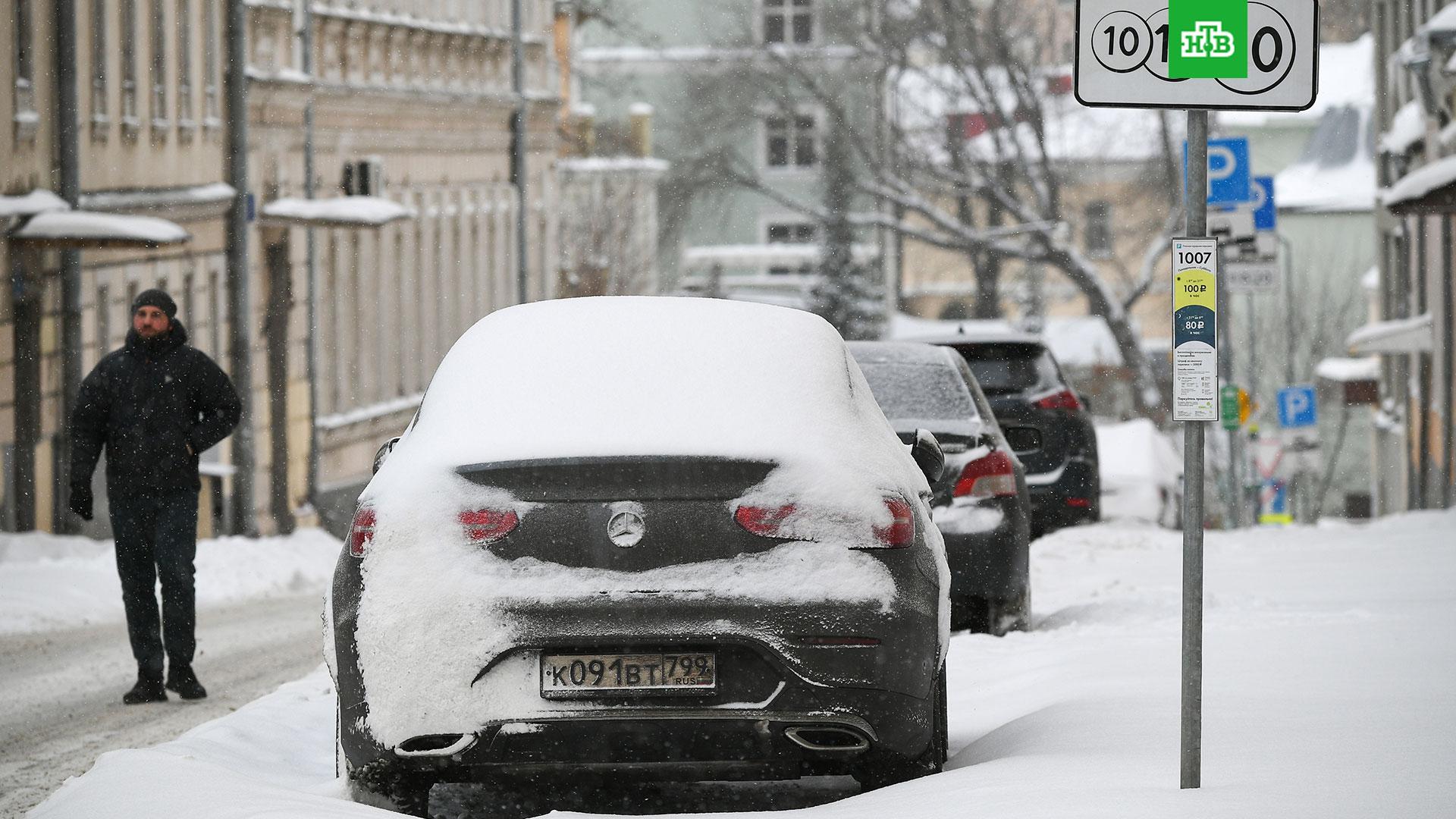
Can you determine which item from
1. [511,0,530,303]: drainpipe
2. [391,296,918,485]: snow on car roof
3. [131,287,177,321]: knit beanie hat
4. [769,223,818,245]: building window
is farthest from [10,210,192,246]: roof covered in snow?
[769,223,818,245]: building window

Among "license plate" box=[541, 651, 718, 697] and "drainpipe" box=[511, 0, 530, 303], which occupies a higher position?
"drainpipe" box=[511, 0, 530, 303]

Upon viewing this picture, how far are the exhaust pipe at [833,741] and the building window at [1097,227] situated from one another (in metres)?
77.9

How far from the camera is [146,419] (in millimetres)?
10273

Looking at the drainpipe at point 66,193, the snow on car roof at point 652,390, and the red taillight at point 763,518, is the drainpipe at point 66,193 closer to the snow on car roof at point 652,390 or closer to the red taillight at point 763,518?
the snow on car roof at point 652,390

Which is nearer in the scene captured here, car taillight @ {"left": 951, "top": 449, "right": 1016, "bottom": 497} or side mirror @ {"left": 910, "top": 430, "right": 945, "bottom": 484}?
side mirror @ {"left": 910, "top": 430, "right": 945, "bottom": 484}

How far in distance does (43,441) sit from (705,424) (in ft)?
58.2

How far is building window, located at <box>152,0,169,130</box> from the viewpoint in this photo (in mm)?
27203

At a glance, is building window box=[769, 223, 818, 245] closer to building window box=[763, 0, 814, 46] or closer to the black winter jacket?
building window box=[763, 0, 814, 46]

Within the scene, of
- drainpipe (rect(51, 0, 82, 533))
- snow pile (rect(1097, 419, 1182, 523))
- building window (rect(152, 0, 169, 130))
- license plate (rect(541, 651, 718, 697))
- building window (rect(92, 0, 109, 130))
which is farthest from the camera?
building window (rect(152, 0, 169, 130))

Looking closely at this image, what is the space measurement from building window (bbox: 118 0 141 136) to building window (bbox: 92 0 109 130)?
61cm

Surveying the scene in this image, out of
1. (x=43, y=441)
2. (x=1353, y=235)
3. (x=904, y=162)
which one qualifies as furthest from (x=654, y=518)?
(x=1353, y=235)

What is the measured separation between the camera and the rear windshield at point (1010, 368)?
56.3 ft

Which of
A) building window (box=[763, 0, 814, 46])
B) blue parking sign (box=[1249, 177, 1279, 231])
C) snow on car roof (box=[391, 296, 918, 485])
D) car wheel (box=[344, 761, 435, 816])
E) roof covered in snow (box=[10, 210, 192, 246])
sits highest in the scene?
building window (box=[763, 0, 814, 46])

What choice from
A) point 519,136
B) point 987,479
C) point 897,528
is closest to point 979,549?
point 987,479
